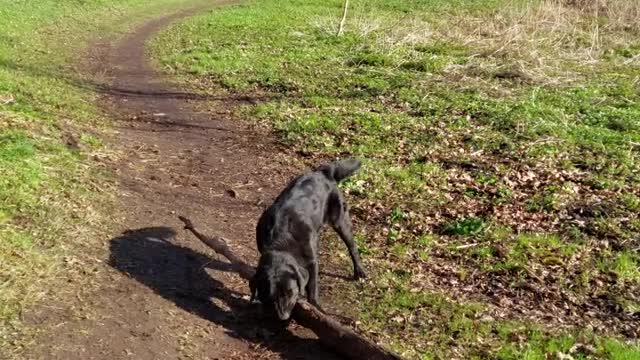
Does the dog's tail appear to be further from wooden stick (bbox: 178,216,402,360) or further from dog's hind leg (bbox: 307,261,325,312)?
wooden stick (bbox: 178,216,402,360)

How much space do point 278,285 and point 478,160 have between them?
5.50 metres

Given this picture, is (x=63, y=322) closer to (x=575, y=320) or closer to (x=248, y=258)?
(x=248, y=258)

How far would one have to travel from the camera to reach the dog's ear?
5.63m

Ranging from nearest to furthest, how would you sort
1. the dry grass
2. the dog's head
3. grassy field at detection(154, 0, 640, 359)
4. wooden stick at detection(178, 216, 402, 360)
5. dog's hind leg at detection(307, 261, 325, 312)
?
wooden stick at detection(178, 216, 402, 360) < the dog's head < dog's hind leg at detection(307, 261, 325, 312) < grassy field at detection(154, 0, 640, 359) < the dry grass

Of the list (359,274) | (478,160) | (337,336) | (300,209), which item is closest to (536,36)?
(478,160)

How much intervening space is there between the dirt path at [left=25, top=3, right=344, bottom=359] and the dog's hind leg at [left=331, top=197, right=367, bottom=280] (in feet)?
3.37

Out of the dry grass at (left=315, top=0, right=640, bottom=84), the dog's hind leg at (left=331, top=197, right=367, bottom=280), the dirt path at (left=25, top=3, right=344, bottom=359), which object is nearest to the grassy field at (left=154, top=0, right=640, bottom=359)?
the dry grass at (left=315, top=0, right=640, bottom=84)

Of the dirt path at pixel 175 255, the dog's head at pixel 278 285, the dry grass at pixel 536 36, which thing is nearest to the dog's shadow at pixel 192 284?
the dirt path at pixel 175 255

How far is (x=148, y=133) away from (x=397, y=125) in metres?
4.23

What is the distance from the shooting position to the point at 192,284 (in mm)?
6211

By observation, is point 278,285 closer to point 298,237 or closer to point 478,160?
point 298,237

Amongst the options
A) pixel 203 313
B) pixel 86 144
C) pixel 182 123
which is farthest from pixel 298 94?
pixel 203 313

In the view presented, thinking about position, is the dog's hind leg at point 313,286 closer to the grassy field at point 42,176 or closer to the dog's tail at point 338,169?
the dog's tail at point 338,169

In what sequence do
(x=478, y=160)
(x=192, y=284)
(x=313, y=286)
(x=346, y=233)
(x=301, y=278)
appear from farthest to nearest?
(x=478, y=160) < (x=346, y=233) < (x=192, y=284) < (x=313, y=286) < (x=301, y=278)
